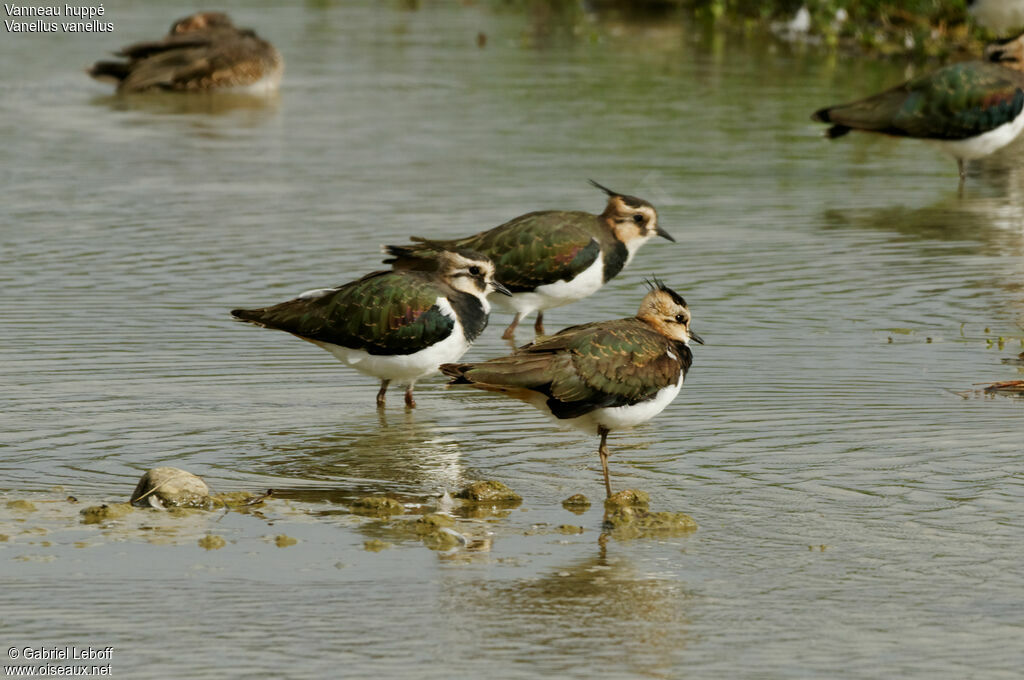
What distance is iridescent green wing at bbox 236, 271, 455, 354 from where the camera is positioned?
397 inches

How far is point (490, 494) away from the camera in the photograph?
848 cm

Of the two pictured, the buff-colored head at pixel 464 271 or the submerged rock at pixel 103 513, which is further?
the buff-colored head at pixel 464 271

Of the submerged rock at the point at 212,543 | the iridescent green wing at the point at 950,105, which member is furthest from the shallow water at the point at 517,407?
the iridescent green wing at the point at 950,105

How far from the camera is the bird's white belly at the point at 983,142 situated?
17.1 metres

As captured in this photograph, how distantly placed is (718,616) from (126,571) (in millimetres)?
2537

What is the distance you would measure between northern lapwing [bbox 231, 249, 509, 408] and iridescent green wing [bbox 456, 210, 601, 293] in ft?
4.38

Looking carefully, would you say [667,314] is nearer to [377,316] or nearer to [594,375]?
[594,375]

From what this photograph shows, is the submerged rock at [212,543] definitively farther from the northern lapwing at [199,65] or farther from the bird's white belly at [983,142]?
the northern lapwing at [199,65]

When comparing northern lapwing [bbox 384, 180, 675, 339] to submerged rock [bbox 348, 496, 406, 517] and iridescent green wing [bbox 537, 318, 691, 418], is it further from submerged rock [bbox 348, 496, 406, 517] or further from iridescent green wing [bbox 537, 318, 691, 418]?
submerged rock [bbox 348, 496, 406, 517]

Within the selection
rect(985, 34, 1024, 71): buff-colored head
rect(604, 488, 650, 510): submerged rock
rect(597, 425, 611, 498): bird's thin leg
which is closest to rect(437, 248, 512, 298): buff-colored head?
rect(597, 425, 611, 498): bird's thin leg

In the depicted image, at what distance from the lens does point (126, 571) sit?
7.41m

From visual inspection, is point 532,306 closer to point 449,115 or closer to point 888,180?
point 888,180

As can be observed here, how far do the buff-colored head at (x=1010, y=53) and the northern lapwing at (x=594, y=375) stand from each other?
10249mm

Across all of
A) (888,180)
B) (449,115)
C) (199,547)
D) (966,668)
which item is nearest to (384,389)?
(199,547)
